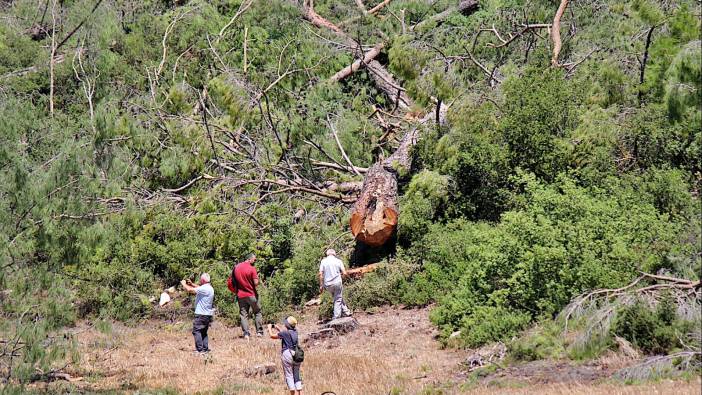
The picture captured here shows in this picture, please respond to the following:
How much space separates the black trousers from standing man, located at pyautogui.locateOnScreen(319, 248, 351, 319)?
2.05 m

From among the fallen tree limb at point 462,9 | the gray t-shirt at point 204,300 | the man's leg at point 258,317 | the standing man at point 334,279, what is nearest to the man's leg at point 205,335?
the gray t-shirt at point 204,300

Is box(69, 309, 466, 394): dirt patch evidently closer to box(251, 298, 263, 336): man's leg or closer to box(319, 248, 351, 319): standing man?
box(251, 298, 263, 336): man's leg

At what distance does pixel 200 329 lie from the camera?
13922mm

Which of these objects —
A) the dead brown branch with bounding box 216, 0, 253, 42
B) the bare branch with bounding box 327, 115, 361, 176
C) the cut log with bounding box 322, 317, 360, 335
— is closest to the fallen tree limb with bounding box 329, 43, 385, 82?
the dead brown branch with bounding box 216, 0, 253, 42

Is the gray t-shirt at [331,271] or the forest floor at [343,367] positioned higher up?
the gray t-shirt at [331,271]

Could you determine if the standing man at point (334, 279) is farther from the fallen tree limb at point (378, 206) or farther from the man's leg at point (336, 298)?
the fallen tree limb at point (378, 206)

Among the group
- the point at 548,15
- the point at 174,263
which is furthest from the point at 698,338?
the point at 548,15

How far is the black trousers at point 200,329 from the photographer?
1385 centimetres

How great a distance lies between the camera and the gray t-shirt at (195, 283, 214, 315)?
13812 mm

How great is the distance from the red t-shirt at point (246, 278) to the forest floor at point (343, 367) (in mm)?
801

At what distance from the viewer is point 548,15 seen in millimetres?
20844

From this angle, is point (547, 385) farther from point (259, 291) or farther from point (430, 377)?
point (259, 291)

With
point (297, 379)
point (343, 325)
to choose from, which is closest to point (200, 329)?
point (343, 325)

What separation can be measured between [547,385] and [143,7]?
63.2ft
